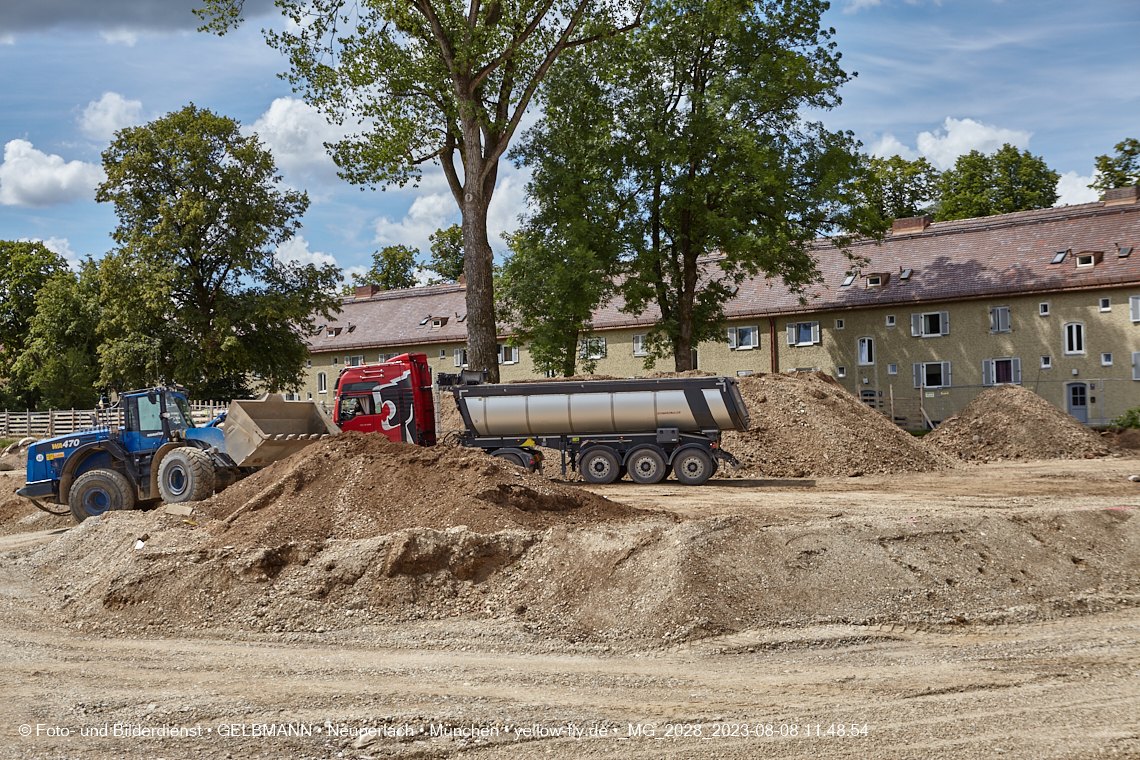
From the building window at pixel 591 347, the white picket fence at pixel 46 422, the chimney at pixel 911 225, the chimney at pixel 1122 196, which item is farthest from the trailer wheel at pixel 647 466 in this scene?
the chimney at pixel 1122 196

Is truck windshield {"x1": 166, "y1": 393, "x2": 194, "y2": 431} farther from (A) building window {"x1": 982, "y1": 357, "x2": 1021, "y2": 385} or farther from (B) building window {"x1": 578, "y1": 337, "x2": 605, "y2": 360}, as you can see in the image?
(A) building window {"x1": 982, "y1": 357, "x2": 1021, "y2": 385}

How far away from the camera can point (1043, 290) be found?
36812 mm

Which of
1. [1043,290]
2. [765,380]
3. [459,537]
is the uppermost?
[1043,290]

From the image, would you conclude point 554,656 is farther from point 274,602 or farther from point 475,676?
point 274,602

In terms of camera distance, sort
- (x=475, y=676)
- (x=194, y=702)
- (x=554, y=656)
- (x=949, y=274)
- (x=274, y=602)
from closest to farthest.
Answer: (x=194, y=702)
(x=475, y=676)
(x=554, y=656)
(x=274, y=602)
(x=949, y=274)

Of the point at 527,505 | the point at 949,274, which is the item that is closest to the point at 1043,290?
the point at 949,274

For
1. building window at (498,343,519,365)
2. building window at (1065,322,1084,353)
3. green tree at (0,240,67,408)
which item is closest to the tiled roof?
building window at (1065,322,1084,353)

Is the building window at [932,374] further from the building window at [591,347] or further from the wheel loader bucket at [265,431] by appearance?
the wheel loader bucket at [265,431]

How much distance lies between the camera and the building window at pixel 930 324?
3944 cm

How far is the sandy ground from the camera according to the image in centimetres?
568

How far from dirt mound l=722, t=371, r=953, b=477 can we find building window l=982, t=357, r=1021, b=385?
16340 mm

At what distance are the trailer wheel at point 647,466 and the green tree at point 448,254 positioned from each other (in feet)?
147

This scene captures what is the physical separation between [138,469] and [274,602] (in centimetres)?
878

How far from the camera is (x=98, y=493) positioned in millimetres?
16203
